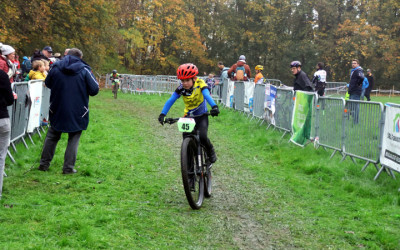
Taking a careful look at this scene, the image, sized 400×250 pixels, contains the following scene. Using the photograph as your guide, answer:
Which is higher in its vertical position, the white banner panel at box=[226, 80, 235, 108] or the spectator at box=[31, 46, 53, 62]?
the spectator at box=[31, 46, 53, 62]

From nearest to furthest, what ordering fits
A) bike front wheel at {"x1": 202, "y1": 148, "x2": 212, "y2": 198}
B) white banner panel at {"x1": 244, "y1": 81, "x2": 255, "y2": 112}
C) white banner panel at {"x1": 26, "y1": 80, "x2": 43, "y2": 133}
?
bike front wheel at {"x1": 202, "y1": 148, "x2": 212, "y2": 198}
white banner panel at {"x1": 26, "y1": 80, "x2": 43, "y2": 133}
white banner panel at {"x1": 244, "y1": 81, "x2": 255, "y2": 112}

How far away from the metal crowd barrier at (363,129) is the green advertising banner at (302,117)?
1630mm

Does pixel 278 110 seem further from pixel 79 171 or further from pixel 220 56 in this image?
pixel 220 56

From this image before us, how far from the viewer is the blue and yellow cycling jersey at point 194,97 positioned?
267 inches

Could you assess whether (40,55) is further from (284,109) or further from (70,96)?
(284,109)

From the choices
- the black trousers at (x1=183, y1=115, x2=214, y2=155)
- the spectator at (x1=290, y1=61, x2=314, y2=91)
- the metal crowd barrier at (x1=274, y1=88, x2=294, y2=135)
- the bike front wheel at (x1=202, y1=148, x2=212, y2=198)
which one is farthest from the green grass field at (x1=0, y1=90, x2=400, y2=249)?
the spectator at (x1=290, y1=61, x2=314, y2=91)

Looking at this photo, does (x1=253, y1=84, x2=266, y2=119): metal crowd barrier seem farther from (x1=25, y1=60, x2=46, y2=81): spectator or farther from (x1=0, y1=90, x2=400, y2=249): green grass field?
(x1=25, y1=60, x2=46, y2=81): spectator

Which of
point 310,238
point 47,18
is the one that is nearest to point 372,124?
point 310,238

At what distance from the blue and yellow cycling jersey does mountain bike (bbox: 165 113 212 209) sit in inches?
14.7

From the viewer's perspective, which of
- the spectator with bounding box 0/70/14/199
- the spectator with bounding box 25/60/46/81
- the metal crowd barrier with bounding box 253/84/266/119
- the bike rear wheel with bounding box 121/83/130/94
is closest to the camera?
the spectator with bounding box 0/70/14/199

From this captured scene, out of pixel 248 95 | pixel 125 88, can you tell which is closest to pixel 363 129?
pixel 248 95

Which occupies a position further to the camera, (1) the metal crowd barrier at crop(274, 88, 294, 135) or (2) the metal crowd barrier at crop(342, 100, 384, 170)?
(1) the metal crowd barrier at crop(274, 88, 294, 135)

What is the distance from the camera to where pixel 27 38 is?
2512 centimetres

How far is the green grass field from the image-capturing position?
521 centimetres
